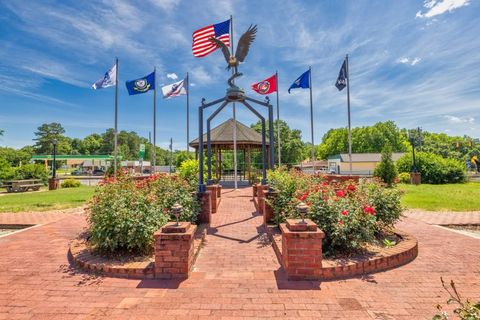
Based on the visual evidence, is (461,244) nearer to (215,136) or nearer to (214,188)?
(214,188)

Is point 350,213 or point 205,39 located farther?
point 205,39

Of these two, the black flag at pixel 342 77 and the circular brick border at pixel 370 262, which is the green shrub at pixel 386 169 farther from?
the circular brick border at pixel 370 262

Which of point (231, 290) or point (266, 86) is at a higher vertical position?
point (266, 86)

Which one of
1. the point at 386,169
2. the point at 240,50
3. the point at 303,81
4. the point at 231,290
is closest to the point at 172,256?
the point at 231,290

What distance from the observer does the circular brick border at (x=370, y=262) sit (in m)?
3.73

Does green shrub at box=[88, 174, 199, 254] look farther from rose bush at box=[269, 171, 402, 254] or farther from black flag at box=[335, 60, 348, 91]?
black flag at box=[335, 60, 348, 91]

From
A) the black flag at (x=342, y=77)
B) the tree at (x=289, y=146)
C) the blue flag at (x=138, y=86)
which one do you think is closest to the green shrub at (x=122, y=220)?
→ the blue flag at (x=138, y=86)

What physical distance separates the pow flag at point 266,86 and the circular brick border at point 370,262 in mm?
11648

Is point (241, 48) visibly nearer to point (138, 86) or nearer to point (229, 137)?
point (138, 86)

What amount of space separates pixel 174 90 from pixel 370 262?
43.5ft

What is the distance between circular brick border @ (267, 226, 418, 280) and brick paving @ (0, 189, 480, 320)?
115mm

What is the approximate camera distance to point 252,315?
9.43ft

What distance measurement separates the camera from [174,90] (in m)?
14.7

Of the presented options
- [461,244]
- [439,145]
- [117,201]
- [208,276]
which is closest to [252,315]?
[208,276]
